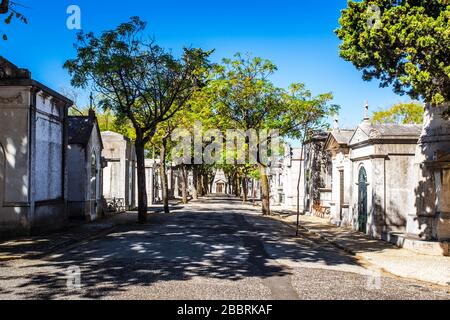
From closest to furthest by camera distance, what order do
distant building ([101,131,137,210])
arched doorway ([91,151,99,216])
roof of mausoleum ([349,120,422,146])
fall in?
roof of mausoleum ([349,120,422,146]) < arched doorway ([91,151,99,216]) < distant building ([101,131,137,210])

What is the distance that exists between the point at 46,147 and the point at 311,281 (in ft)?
40.8

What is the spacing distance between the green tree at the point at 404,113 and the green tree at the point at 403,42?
165 feet

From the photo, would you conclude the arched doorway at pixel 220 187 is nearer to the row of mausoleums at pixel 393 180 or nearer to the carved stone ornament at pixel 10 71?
the row of mausoleums at pixel 393 180

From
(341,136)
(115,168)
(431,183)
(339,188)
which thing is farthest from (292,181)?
(431,183)

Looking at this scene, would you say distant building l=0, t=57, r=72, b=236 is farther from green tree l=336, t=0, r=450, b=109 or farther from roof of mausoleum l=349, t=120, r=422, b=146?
roof of mausoleum l=349, t=120, r=422, b=146

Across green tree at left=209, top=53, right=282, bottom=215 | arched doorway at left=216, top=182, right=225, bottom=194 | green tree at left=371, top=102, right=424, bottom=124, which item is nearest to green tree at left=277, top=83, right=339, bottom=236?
green tree at left=209, top=53, right=282, bottom=215

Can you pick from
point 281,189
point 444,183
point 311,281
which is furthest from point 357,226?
point 281,189

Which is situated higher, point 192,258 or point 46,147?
point 46,147

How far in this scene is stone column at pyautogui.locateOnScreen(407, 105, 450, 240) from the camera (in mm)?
14297

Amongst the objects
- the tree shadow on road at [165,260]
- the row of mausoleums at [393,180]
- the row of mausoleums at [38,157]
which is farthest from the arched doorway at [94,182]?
the row of mausoleums at [393,180]

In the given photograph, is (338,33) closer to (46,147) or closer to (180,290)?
(180,290)

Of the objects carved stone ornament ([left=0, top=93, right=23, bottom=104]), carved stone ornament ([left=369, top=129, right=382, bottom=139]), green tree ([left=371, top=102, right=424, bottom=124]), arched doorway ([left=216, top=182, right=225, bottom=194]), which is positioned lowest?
arched doorway ([left=216, top=182, right=225, bottom=194])

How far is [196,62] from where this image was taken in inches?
883

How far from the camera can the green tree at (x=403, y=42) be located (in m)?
9.62
